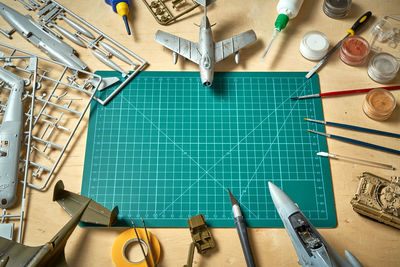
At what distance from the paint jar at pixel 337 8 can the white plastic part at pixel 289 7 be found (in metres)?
0.27

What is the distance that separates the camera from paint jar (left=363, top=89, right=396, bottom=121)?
2.37 m

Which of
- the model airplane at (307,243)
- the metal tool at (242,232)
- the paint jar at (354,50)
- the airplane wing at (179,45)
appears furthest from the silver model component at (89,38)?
the paint jar at (354,50)

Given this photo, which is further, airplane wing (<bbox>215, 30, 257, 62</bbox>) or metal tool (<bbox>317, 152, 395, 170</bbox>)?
Answer: airplane wing (<bbox>215, 30, 257, 62</bbox>)

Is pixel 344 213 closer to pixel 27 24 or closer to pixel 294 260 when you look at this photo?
pixel 294 260

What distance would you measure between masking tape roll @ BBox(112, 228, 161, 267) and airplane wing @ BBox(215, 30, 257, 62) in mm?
1505

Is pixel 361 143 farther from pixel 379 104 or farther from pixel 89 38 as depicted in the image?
pixel 89 38

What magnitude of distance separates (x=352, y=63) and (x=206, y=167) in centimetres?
155

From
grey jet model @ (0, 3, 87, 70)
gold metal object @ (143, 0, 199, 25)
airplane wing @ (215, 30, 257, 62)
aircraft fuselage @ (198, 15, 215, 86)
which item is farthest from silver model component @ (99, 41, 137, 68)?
airplane wing @ (215, 30, 257, 62)

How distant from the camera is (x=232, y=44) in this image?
2.54m

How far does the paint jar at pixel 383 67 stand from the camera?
247cm

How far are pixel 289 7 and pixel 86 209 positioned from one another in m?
2.30

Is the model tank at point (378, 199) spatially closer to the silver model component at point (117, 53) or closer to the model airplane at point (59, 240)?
the model airplane at point (59, 240)

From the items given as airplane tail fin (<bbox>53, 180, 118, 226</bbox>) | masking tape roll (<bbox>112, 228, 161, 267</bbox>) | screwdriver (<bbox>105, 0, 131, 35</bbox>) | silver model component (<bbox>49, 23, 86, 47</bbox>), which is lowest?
masking tape roll (<bbox>112, 228, 161, 267</bbox>)

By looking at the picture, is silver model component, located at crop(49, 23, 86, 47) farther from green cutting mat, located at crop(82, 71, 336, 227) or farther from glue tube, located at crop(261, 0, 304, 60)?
glue tube, located at crop(261, 0, 304, 60)
